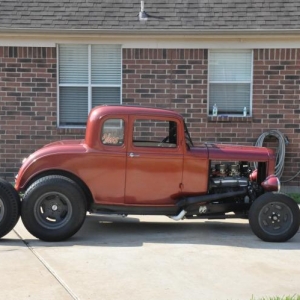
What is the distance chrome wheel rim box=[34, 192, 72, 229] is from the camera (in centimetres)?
740

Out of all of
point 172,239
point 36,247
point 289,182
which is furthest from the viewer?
point 289,182

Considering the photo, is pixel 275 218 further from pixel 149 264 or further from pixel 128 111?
pixel 128 111

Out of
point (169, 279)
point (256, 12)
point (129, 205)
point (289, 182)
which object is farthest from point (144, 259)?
point (256, 12)

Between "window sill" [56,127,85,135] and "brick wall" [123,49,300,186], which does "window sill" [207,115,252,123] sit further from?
"window sill" [56,127,85,135]

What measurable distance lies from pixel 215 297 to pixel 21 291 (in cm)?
187

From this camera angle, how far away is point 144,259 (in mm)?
6559

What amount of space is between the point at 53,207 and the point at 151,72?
4.72 meters

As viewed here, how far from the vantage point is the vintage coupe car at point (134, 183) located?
7406 millimetres

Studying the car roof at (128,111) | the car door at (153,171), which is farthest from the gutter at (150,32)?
the car door at (153,171)

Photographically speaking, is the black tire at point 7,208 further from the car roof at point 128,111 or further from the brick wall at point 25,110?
the brick wall at point 25,110

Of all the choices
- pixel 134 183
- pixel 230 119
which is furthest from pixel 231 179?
pixel 230 119

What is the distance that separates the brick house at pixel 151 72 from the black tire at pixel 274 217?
12.8 ft

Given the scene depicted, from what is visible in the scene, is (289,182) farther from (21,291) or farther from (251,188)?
(21,291)

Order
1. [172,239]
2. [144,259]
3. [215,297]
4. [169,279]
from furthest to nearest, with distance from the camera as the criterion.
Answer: [172,239]
[144,259]
[169,279]
[215,297]
